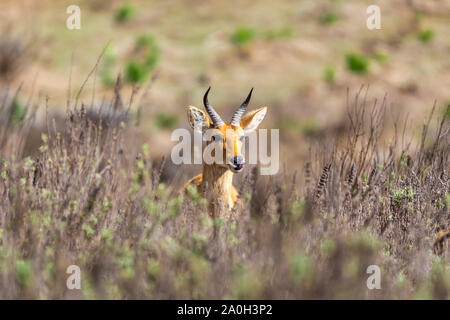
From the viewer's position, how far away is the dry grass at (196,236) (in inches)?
150

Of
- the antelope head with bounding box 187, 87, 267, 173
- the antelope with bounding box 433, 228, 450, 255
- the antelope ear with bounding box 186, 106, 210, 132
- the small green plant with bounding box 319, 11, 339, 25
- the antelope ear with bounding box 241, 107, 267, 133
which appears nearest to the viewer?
the antelope with bounding box 433, 228, 450, 255

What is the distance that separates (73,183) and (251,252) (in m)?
1.31

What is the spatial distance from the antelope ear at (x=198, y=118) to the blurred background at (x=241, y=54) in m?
14.5

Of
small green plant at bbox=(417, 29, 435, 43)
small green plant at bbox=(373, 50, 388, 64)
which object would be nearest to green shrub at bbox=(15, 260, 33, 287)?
small green plant at bbox=(373, 50, 388, 64)

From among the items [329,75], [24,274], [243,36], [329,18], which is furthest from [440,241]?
[329,18]

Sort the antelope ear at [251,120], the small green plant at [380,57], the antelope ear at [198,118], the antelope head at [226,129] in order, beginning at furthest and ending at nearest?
1. the small green plant at [380,57]
2. the antelope ear at [251,120]
3. the antelope ear at [198,118]
4. the antelope head at [226,129]

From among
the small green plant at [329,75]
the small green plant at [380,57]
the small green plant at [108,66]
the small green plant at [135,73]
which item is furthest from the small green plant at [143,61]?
the small green plant at [380,57]

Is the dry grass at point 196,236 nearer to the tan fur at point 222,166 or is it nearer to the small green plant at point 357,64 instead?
the tan fur at point 222,166

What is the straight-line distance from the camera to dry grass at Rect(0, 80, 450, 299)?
3.81 m

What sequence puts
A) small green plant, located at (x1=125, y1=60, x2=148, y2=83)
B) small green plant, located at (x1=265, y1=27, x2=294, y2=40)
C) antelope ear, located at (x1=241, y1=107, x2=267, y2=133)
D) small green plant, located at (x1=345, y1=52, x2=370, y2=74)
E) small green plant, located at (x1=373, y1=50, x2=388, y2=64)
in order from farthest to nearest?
small green plant, located at (x1=265, y1=27, x2=294, y2=40), small green plant, located at (x1=373, y1=50, x2=388, y2=64), small green plant, located at (x1=345, y1=52, x2=370, y2=74), small green plant, located at (x1=125, y1=60, x2=148, y2=83), antelope ear, located at (x1=241, y1=107, x2=267, y2=133)

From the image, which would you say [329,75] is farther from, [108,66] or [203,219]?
[203,219]

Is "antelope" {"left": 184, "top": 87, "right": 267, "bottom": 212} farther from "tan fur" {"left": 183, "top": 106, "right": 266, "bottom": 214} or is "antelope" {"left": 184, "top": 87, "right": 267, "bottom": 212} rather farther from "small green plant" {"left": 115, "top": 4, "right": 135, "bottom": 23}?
"small green plant" {"left": 115, "top": 4, "right": 135, "bottom": 23}

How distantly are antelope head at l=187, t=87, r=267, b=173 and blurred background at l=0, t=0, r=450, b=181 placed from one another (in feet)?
47.0
